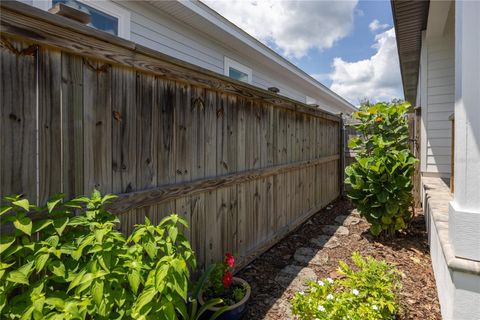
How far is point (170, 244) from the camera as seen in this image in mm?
1399

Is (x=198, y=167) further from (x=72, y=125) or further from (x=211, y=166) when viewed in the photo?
(x=72, y=125)

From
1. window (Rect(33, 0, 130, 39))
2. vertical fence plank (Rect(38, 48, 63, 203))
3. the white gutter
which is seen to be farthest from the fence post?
vertical fence plank (Rect(38, 48, 63, 203))

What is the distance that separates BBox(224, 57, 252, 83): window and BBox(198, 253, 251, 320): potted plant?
13.7 ft

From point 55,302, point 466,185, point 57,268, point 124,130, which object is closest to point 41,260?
point 57,268

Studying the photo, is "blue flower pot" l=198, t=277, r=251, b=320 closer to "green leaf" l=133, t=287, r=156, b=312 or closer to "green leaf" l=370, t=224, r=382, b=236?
"green leaf" l=133, t=287, r=156, b=312

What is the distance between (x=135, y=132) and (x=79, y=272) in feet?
3.06

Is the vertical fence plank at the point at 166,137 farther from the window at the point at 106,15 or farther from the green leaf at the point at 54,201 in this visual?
the window at the point at 106,15

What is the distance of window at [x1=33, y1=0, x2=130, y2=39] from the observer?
329 centimetres

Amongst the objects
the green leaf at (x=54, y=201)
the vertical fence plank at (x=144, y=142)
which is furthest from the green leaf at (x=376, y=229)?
the green leaf at (x=54, y=201)

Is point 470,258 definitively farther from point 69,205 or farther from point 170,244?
point 69,205

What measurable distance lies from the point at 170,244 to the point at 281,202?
274cm

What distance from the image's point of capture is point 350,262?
332 centimetres

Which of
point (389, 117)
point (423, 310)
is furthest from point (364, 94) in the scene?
point (423, 310)

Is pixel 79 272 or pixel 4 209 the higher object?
pixel 4 209
